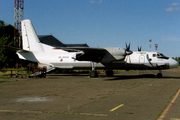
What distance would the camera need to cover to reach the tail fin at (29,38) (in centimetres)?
Result: 3434

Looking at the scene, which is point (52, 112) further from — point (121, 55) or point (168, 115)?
point (121, 55)

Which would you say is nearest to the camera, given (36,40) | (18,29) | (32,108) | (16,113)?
(16,113)

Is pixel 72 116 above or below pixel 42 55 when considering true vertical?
below

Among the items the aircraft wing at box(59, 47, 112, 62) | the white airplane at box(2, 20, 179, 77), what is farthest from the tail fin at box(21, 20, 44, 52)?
the aircraft wing at box(59, 47, 112, 62)

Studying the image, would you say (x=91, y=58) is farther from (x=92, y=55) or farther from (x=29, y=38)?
(x=29, y=38)

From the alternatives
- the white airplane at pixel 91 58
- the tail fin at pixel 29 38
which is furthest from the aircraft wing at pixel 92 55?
the tail fin at pixel 29 38

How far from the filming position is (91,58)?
96.8 ft

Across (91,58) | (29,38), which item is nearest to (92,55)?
(91,58)

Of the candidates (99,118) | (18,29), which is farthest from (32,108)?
(18,29)

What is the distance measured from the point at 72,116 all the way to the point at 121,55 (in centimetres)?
2109

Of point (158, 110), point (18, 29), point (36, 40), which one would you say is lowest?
point (158, 110)

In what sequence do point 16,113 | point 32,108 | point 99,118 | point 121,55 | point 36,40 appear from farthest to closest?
point 36,40, point 121,55, point 32,108, point 16,113, point 99,118

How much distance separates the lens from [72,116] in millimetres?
7227

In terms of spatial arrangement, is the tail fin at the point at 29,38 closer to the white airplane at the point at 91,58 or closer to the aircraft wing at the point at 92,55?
the white airplane at the point at 91,58
